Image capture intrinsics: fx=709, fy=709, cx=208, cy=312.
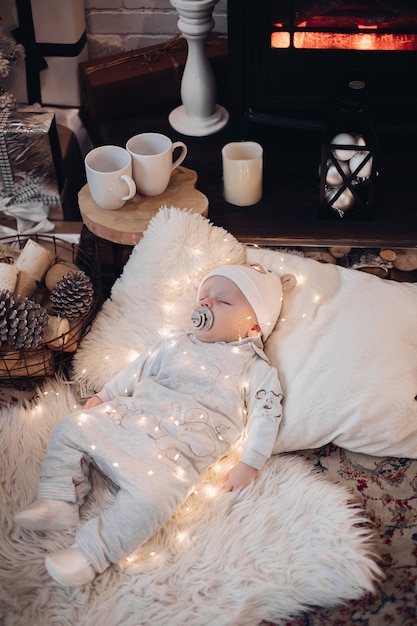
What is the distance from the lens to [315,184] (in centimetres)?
176

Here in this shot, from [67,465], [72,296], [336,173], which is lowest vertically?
[67,465]

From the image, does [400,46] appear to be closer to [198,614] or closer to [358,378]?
[358,378]

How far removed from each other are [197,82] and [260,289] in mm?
684

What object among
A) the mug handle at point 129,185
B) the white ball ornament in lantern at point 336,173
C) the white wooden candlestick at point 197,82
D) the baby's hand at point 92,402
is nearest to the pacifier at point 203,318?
the baby's hand at point 92,402

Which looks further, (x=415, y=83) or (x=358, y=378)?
(x=415, y=83)

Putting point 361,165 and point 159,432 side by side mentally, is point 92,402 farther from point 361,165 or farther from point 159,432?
point 361,165

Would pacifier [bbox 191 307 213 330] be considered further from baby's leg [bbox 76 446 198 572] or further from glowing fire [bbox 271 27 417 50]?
glowing fire [bbox 271 27 417 50]

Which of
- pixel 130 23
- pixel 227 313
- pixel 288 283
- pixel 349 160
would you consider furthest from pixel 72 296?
pixel 130 23

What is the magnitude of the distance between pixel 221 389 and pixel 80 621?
1.56 feet

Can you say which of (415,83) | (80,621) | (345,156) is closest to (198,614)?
(80,621)

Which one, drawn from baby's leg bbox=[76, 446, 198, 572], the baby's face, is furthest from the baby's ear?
baby's leg bbox=[76, 446, 198, 572]

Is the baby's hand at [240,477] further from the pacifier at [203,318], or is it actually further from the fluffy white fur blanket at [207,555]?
the pacifier at [203,318]

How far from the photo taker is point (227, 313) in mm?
1394

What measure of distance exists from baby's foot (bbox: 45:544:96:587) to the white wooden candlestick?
1.14 m
